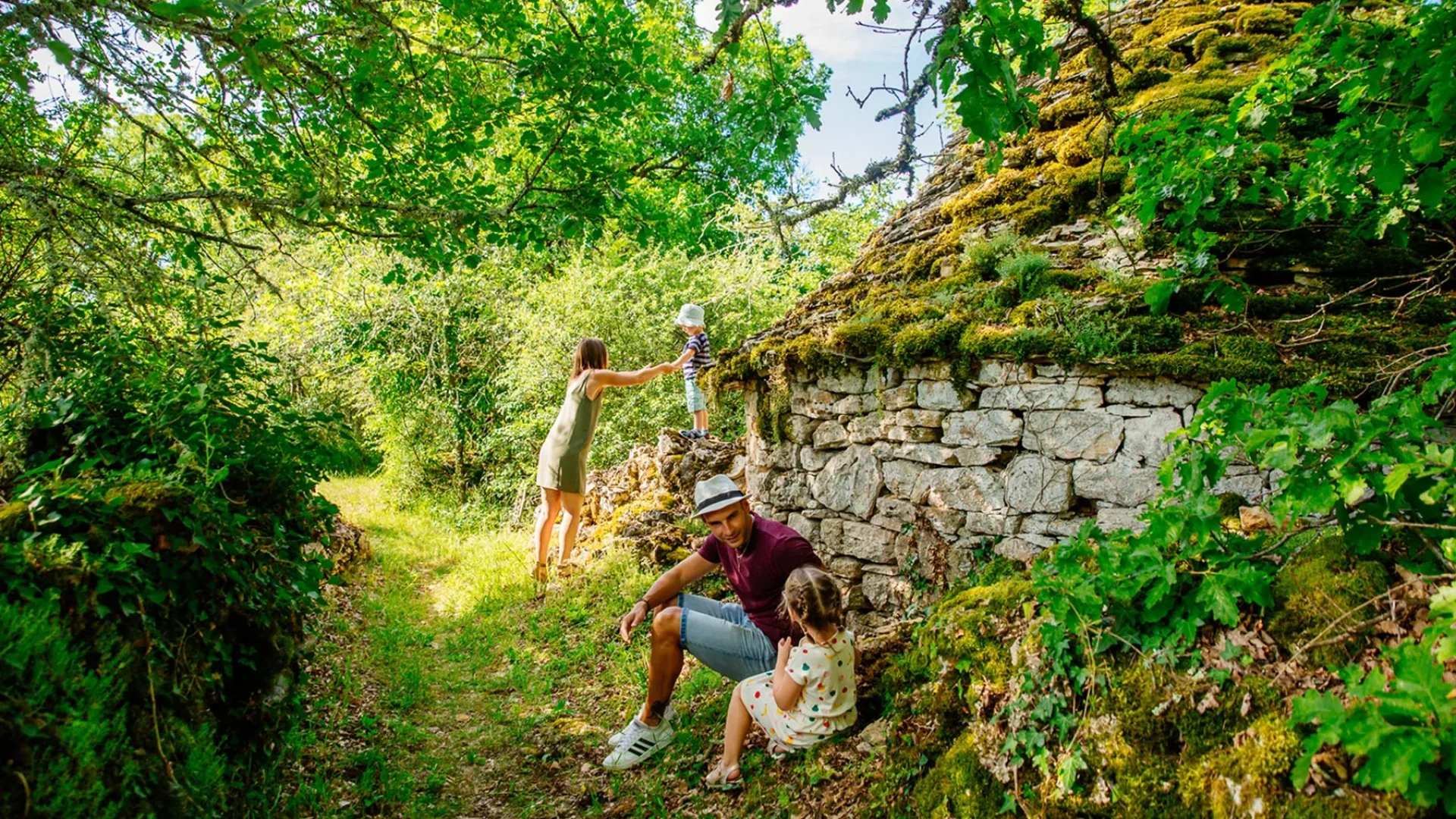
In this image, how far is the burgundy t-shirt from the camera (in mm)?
3734

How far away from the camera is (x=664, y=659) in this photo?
394 centimetres

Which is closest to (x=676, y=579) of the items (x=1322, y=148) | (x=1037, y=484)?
(x=1037, y=484)

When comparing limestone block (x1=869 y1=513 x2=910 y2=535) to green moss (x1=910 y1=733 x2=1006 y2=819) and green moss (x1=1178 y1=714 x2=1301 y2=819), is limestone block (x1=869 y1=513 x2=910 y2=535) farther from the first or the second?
green moss (x1=1178 y1=714 x2=1301 y2=819)

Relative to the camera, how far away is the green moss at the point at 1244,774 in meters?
1.85

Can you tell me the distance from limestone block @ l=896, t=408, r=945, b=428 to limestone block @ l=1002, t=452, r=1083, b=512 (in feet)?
1.61

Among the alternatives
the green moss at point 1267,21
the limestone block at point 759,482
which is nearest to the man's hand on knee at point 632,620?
the limestone block at point 759,482

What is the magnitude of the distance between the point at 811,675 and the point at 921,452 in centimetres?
159

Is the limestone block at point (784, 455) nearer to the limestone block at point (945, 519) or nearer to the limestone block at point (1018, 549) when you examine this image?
the limestone block at point (945, 519)

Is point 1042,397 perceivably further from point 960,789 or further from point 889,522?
point 960,789

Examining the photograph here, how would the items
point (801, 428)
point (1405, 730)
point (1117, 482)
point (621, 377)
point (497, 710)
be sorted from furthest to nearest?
point (621, 377), point (801, 428), point (497, 710), point (1117, 482), point (1405, 730)

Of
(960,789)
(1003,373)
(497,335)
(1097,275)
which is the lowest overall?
(960,789)

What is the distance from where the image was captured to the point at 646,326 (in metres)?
10.6

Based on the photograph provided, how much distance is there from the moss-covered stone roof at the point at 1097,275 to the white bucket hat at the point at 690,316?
1.83 m

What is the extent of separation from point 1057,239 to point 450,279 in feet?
33.5
